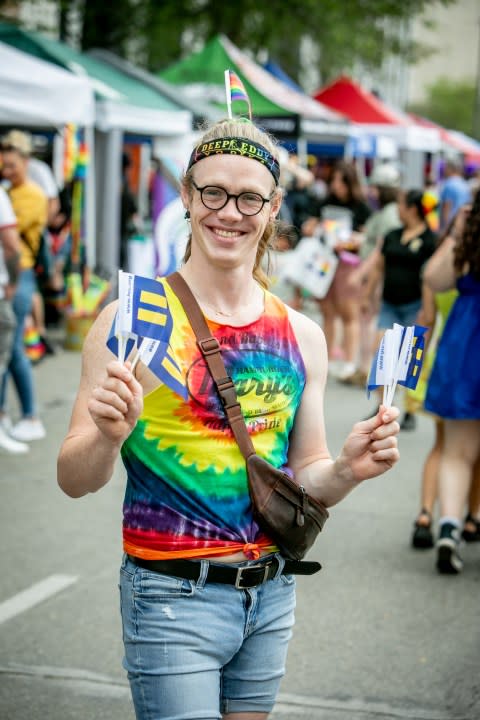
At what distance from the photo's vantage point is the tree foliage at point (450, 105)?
114 metres

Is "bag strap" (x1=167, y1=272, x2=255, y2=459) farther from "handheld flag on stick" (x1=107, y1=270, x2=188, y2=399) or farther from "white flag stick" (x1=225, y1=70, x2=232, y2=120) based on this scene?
"white flag stick" (x1=225, y1=70, x2=232, y2=120)

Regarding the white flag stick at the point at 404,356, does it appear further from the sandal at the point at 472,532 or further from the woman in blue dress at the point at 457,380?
the sandal at the point at 472,532

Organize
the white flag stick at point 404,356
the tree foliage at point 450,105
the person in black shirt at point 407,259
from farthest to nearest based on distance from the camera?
the tree foliage at point 450,105 < the person in black shirt at point 407,259 < the white flag stick at point 404,356

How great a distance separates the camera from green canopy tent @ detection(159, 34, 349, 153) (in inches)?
618

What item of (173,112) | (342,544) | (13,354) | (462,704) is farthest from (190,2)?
(462,704)

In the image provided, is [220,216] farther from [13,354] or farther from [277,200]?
[13,354]

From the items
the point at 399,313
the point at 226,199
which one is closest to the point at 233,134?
the point at 226,199

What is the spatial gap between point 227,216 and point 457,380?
3075 mm

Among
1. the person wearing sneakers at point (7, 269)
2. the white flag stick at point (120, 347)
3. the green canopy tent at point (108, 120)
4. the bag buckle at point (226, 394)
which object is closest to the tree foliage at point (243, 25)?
the green canopy tent at point (108, 120)

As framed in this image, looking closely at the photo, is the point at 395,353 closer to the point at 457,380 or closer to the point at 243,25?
the point at 457,380

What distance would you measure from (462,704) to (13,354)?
4.58m

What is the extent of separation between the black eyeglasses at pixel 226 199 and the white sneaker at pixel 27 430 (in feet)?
19.0

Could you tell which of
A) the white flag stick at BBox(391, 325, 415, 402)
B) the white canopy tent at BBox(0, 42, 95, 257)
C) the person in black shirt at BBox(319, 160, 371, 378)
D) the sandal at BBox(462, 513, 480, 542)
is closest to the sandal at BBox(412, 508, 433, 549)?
the sandal at BBox(462, 513, 480, 542)

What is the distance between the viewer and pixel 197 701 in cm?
231
